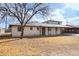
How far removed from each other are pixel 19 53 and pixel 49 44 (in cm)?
129

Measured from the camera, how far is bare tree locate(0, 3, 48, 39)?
6594mm

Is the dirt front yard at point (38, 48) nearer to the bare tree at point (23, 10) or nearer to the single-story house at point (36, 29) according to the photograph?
the bare tree at point (23, 10)

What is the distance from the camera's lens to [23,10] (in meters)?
7.14

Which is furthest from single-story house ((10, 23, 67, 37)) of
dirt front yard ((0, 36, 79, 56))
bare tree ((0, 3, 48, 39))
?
dirt front yard ((0, 36, 79, 56))

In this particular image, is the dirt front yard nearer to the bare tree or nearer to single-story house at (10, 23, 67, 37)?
the bare tree

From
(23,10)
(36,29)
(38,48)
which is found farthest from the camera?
(36,29)

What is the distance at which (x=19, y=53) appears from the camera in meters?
5.79

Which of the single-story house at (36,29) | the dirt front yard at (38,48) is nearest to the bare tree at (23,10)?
the single-story house at (36,29)

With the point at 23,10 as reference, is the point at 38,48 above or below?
below

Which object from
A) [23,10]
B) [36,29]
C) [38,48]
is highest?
[23,10]

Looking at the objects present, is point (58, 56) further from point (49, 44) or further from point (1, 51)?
point (1, 51)

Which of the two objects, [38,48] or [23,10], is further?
[23,10]

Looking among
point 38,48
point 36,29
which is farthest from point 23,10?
point 36,29

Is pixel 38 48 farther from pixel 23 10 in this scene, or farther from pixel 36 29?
pixel 36 29
